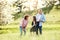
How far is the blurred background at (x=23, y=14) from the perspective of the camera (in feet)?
8.16

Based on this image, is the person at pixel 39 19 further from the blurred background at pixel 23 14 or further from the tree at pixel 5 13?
the tree at pixel 5 13

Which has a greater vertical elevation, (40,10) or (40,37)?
(40,10)

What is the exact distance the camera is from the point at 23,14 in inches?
99.1

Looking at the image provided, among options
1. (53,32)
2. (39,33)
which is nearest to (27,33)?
(39,33)

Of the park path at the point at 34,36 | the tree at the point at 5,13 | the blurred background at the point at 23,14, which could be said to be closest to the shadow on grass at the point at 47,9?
the blurred background at the point at 23,14

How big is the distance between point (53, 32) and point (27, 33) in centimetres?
30

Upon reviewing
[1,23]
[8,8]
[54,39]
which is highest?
[8,8]

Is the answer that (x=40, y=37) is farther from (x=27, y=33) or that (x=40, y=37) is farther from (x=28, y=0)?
(x=28, y=0)

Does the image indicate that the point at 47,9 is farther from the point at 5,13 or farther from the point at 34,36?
the point at 5,13

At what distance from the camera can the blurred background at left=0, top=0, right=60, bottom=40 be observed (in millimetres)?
2488

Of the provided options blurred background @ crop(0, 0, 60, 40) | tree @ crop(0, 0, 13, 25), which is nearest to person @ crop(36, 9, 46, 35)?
blurred background @ crop(0, 0, 60, 40)

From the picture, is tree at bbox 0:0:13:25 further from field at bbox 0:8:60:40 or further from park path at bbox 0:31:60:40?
park path at bbox 0:31:60:40

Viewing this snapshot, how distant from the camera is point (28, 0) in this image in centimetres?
252

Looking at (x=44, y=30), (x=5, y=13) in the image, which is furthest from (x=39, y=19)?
(x=5, y=13)
